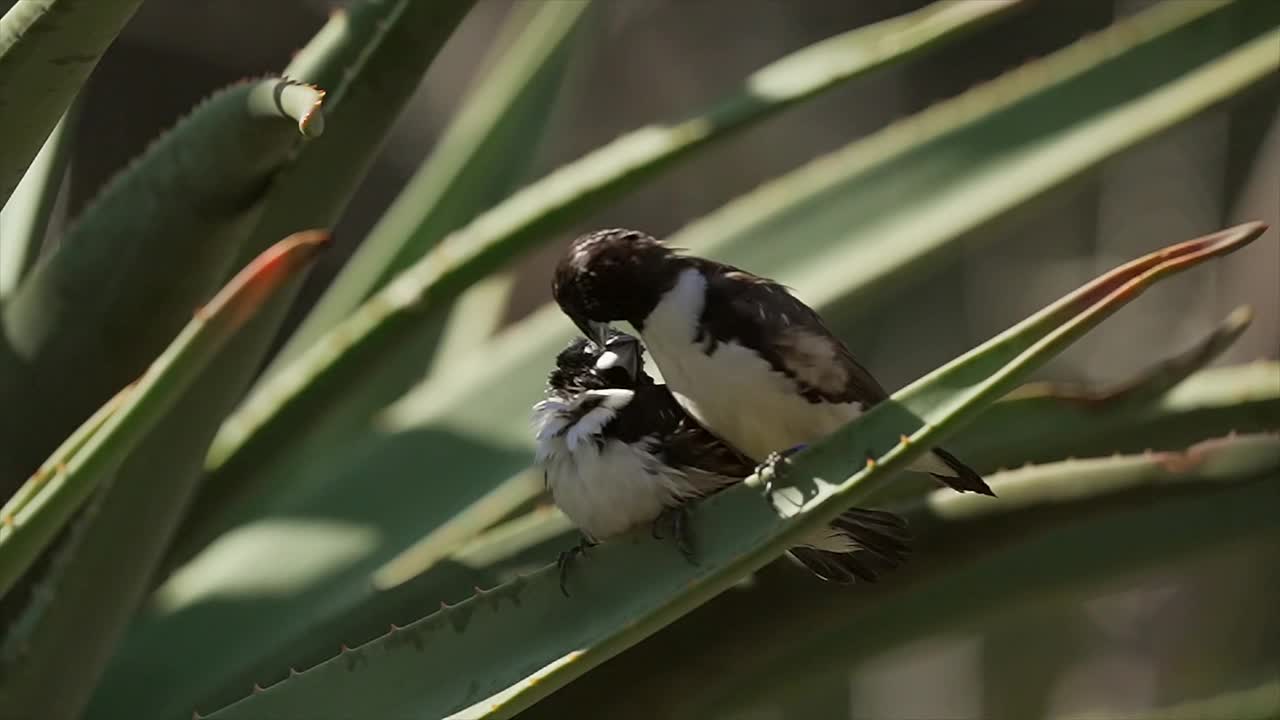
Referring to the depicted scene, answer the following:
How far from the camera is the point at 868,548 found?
1.21 m

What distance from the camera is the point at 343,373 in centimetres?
128

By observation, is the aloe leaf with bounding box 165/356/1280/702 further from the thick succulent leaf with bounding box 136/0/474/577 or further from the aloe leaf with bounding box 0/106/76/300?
the aloe leaf with bounding box 0/106/76/300

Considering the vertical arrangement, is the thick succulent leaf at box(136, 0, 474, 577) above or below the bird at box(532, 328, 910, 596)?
above

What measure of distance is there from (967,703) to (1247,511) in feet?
3.15

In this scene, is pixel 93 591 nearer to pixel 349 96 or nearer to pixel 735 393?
pixel 349 96

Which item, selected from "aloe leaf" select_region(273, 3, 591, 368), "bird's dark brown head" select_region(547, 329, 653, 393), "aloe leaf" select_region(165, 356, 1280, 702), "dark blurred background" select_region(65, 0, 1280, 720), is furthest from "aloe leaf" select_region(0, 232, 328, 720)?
"dark blurred background" select_region(65, 0, 1280, 720)

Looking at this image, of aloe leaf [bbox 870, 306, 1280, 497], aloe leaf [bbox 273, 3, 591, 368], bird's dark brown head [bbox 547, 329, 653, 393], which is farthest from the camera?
aloe leaf [bbox 273, 3, 591, 368]

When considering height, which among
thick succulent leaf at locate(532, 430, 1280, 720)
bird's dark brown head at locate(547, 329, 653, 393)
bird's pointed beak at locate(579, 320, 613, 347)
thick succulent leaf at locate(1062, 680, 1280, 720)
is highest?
bird's pointed beak at locate(579, 320, 613, 347)

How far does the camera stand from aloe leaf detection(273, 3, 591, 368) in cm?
158

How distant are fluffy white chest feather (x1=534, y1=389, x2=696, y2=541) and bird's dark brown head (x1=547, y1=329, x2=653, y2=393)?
0.05 ft

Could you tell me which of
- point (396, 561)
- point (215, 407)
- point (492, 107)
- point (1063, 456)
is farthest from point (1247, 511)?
point (492, 107)

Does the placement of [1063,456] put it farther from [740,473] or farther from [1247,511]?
[740,473]

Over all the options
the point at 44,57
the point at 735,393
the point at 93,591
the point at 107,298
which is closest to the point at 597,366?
the point at 735,393

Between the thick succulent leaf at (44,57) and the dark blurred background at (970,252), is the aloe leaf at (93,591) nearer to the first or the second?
the thick succulent leaf at (44,57)
